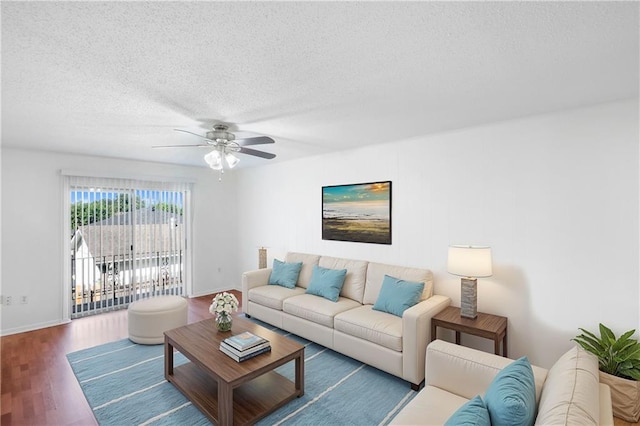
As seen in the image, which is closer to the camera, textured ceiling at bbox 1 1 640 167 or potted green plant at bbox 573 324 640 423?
textured ceiling at bbox 1 1 640 167

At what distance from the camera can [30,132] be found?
3256 millimetres

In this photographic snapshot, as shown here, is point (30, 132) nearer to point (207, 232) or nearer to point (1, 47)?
point (1, 47)

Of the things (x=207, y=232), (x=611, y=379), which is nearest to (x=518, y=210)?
(x=611, y=379)

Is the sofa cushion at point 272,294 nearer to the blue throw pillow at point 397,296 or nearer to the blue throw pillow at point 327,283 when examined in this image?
the blue throw pillow at point 327,283

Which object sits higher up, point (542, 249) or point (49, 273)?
point (542, 249)

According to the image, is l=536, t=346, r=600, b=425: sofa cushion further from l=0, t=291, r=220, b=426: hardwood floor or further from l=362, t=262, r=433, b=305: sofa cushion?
l=0, t=291, r=220, b=426: hardwood floor

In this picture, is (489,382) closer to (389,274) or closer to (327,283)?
(389,274)

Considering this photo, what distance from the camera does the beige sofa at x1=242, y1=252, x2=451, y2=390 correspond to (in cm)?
275

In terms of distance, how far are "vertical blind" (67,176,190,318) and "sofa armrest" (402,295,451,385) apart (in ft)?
14.0

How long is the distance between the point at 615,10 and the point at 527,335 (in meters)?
2.60

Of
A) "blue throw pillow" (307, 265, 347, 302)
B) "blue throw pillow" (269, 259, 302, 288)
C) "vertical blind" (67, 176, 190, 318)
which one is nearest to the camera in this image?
"blue throw pillow" (307, 265, 347, 302)

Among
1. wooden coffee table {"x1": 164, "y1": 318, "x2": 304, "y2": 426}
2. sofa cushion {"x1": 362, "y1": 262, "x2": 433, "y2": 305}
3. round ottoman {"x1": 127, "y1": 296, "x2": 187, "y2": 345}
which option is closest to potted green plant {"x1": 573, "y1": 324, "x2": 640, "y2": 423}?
sofa cushion {"x1": 362, "y1": 262, "x2": 433, "y2": 305}

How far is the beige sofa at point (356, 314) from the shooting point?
275 centimetres

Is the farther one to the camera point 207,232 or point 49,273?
point 207,232
